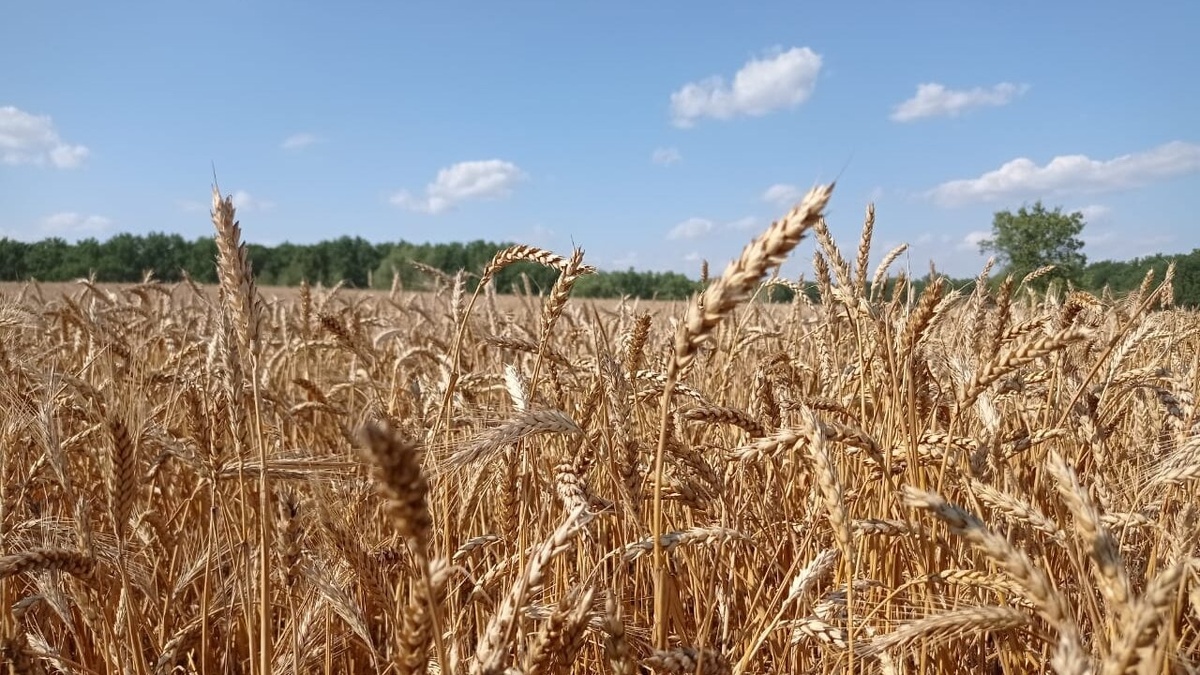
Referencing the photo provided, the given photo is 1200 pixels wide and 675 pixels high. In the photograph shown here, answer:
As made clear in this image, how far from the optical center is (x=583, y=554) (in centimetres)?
222

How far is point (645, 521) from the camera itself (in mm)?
2363

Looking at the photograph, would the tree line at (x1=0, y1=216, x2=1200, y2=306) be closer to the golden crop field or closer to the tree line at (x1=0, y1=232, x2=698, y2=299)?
the tree line at (x1=0, y1=232, x2=698, y2=299)

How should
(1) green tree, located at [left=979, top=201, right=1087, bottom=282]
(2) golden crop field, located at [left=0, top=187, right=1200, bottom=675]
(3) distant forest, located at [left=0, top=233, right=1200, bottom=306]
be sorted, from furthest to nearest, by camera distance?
(3) distant forest, located at [left=0, top=233, right=1200, bottom=306]
(1) green tree, located at [left=979, top=201, right=1087, bottom=282]
(2) golden crop field, located at [left=0, top=187, right=1200, bottom=675]

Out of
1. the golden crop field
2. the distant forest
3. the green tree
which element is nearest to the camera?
the golden crop field

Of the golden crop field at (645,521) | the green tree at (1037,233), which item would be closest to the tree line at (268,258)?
the green tree at (1037,233)

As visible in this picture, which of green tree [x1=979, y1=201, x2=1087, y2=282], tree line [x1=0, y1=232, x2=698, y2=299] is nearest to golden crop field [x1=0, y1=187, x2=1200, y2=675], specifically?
green tree [x1=979, y1=201, x2=1087, y2=282]

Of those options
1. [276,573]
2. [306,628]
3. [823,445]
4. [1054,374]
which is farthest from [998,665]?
[276,573]

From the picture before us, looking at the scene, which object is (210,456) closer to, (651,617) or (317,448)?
(651,617)

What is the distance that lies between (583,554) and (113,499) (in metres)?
1.22

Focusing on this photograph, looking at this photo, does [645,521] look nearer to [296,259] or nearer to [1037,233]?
[1037,233]

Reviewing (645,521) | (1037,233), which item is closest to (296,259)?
(1037,233)

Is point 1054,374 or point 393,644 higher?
point 1054,374

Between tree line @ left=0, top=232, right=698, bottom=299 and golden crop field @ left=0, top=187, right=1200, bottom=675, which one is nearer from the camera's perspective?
golden crop field @ left=0, top=187, right=1200, bottom=675

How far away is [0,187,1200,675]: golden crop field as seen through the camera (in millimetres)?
1092
